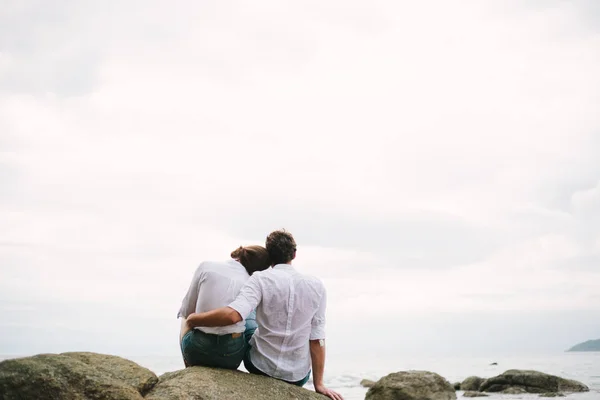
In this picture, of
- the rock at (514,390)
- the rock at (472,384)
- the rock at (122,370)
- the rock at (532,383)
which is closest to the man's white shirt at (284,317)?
the rock at (122,370)

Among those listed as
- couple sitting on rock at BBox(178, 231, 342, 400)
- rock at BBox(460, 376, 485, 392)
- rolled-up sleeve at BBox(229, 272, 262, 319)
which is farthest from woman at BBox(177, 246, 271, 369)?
rock at BBox(460, 376, 485, 392)

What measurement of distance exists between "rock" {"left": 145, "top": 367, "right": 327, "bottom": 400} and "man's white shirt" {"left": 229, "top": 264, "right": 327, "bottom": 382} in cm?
23

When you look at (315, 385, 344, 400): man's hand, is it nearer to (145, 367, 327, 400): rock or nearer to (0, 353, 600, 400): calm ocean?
(145, 367, 327, 400): rock

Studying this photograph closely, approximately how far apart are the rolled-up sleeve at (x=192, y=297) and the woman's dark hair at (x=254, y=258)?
0.56 m

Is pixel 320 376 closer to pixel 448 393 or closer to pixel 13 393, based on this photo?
pixel 13 393

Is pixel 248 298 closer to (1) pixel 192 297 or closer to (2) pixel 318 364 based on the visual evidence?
(1) pixel 192 297

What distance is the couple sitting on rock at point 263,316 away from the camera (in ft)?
20.5

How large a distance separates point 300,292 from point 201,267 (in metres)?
1.19

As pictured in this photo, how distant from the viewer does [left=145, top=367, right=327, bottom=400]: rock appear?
5618mm

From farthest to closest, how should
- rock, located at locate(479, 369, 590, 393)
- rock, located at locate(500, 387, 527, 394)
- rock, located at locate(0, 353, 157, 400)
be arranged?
rock, located at locate(500, 387, 527, 394) < rock, located at locate(479, 369, 590, 393) < rock, located at locate(0, 353, 157, 400)

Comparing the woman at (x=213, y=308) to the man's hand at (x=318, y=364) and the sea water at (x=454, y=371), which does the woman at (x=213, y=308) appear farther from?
the sea water at (x=454, y=371)

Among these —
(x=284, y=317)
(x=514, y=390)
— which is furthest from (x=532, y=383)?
(x=284, y=317)

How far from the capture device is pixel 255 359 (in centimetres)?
652

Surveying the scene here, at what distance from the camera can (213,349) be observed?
6309 mm
